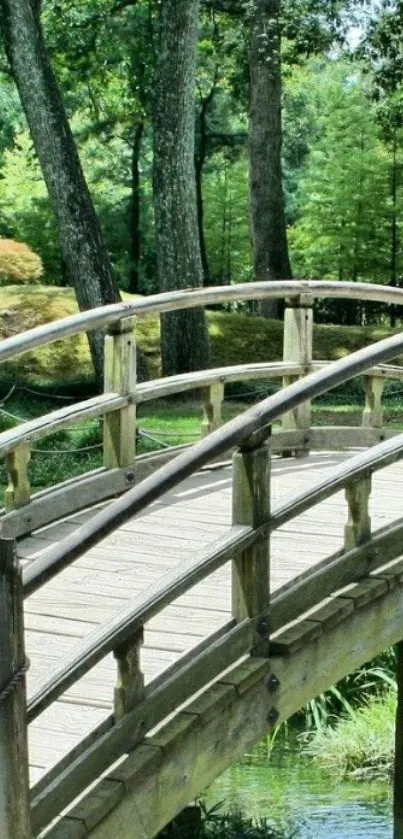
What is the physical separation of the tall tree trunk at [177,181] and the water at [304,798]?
8.05 m

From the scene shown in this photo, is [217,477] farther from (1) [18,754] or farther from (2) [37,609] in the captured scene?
(1) [18,754]

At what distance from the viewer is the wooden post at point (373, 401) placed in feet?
30.4

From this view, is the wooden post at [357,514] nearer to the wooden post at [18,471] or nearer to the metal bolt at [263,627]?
the metal bolt at [263,627]

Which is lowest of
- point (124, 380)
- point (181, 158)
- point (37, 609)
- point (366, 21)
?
point (37, 609)

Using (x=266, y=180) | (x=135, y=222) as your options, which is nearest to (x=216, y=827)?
(x=266, y=180)

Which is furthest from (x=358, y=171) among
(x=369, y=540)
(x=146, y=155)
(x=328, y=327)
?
(x=369, y=540)

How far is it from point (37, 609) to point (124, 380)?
1.77 m

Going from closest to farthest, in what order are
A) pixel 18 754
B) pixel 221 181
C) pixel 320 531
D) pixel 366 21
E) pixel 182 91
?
pixel 18 754, pixel 320 531, pixel 182 91, pixel 366 21, pixel 221 181

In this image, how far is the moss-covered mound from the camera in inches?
704

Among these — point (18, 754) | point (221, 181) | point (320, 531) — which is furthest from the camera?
point (221, 181)

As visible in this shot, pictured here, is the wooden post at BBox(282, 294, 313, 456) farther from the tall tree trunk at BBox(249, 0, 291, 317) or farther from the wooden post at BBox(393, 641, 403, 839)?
the tall tree trunk at BBox(249, 0, 291, 317)

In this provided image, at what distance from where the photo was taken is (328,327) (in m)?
20.0

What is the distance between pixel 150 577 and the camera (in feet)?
21.2

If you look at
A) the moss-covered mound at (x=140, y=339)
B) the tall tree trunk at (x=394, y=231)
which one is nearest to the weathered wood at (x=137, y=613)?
Result: the moss-covered mound at (x=140, y=339)
